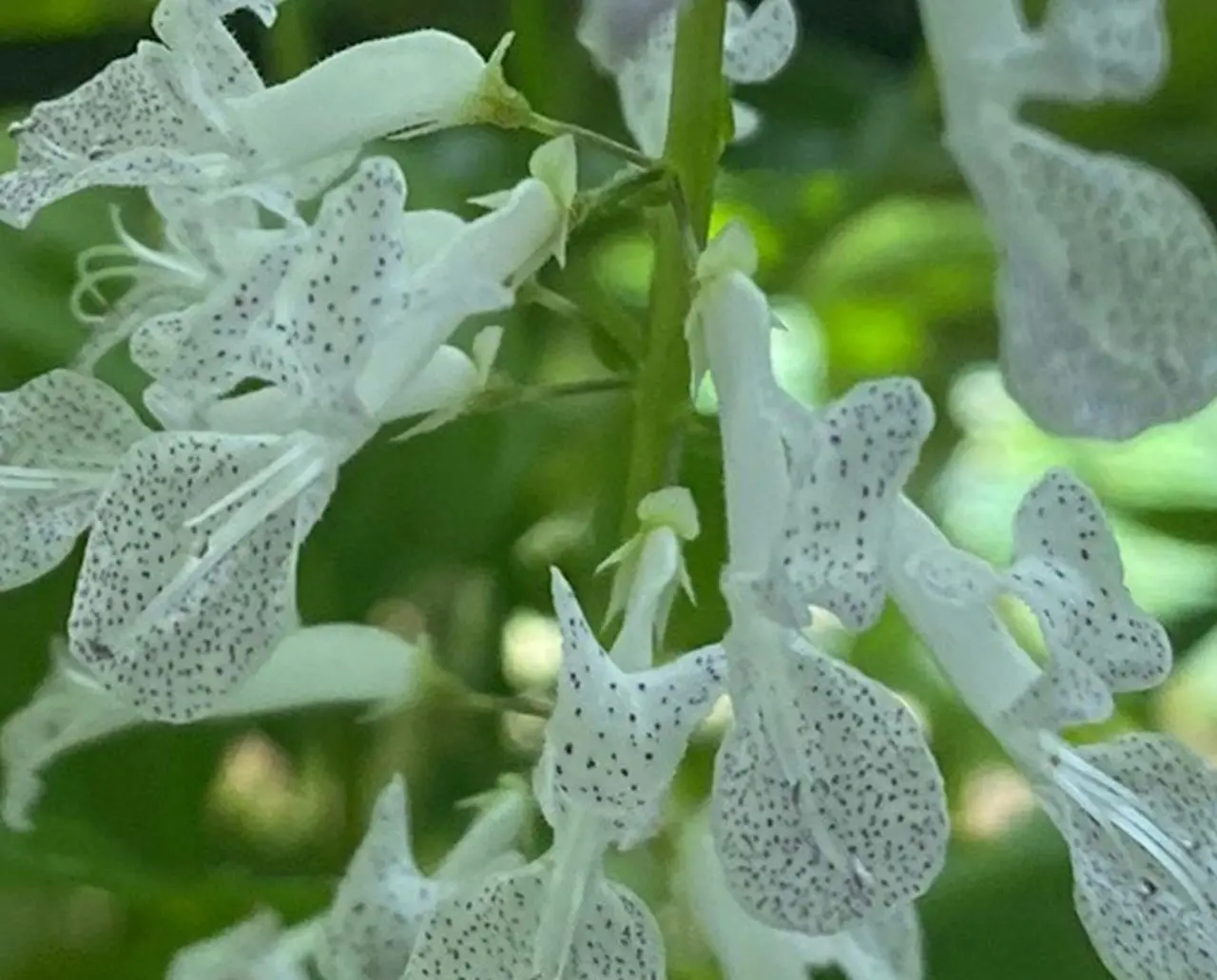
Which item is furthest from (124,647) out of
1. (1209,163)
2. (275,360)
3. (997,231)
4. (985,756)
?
(1209,163)

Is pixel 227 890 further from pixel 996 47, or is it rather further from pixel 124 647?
pixel 996 47

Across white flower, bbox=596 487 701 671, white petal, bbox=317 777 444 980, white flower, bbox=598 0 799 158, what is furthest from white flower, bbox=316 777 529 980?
white flower, bbox=598 0 799 158

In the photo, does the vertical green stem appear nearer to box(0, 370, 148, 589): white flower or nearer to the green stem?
the green stem

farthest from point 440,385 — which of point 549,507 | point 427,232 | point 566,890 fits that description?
point 549,507

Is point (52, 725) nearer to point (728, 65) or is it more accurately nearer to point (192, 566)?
point (192, 566)

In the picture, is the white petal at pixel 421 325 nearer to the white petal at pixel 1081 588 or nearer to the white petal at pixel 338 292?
the white petal at pixel 338 292

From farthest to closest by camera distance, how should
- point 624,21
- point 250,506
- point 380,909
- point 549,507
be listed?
point 549,507
point 380,909
point 250,506
point 624,21

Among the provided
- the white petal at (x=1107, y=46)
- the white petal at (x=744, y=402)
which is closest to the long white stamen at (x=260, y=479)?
the white petal at (x=744, y=402)
